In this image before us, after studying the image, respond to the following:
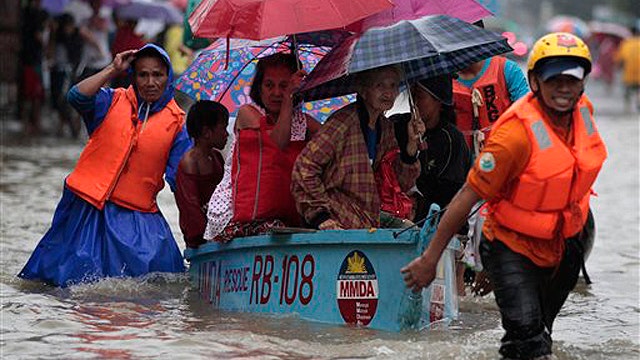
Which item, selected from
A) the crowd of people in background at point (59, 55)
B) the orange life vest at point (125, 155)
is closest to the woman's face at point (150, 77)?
the orange life vest at point (125, 155)

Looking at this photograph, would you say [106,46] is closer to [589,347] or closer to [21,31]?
[21,31]

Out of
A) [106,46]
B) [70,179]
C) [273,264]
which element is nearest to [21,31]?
[106,46]

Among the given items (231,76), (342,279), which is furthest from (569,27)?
(342,279)

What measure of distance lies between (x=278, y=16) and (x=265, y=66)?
2.08 feet

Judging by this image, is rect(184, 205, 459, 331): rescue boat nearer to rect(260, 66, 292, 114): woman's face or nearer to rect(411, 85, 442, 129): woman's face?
rect(260, 66, 292, 114): woman's face

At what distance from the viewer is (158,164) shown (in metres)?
9.08

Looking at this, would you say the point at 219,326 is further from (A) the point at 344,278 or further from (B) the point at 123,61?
(B) the point at 123,61

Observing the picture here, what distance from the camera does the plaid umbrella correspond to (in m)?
7.38

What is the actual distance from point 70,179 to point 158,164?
59cm

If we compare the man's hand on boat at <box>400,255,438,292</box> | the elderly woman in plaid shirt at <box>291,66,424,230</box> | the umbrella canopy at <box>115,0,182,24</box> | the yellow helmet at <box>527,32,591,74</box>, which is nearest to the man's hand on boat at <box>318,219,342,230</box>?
the elderly woman in plaid shirt at <box>291,66,424,230</box>

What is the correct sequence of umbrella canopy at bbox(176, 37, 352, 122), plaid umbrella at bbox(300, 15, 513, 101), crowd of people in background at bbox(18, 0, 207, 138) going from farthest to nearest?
crowd of people in background at bbox(18, 0, 207, 138)
umbrella canopy at bbox(176, 37, 352, 122)
plaid umbrella at bbox(300, 15, 513, 101)

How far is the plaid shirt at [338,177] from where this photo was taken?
295 inches

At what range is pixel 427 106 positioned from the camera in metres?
8.65

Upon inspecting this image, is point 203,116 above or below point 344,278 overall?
above
